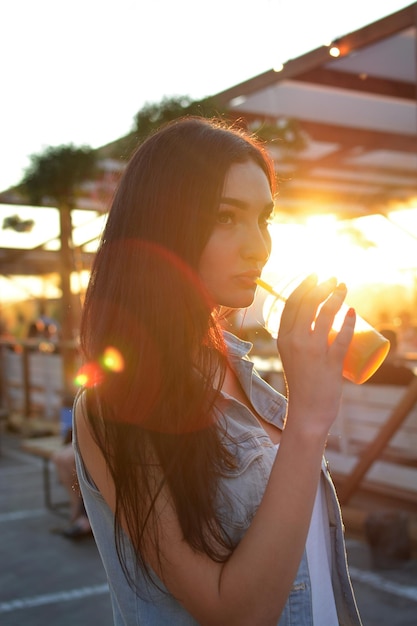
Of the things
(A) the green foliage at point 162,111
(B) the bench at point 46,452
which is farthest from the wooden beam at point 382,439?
(A) the green foliage at point 162,111

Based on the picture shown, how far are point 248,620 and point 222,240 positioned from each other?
537 millimetres

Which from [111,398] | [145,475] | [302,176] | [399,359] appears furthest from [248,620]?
[302,176]

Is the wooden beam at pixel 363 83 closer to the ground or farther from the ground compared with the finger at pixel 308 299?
farther from the ground

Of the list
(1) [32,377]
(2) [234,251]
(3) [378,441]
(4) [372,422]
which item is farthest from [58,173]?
(2) [234,251]

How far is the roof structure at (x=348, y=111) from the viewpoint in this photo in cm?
535

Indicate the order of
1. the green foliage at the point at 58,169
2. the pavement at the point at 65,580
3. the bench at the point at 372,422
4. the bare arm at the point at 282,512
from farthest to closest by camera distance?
the green foliage at the point at 58,169
the bench at the point at 372,422
the pavement at the point at 65,580
the bare arm at the point at 282,512

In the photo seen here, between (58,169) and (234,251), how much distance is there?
5779 mm

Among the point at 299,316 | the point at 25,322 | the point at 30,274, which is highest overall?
the point at 299,316

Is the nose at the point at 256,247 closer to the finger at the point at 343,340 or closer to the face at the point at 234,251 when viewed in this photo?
the face at the point at 234,251

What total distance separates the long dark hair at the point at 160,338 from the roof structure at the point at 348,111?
376cm

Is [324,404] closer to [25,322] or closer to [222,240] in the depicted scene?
[222,240]

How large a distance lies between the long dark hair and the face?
0.05 feet

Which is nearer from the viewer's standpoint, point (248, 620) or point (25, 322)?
point (248, 620)

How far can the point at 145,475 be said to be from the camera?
→ 3.43 feet
